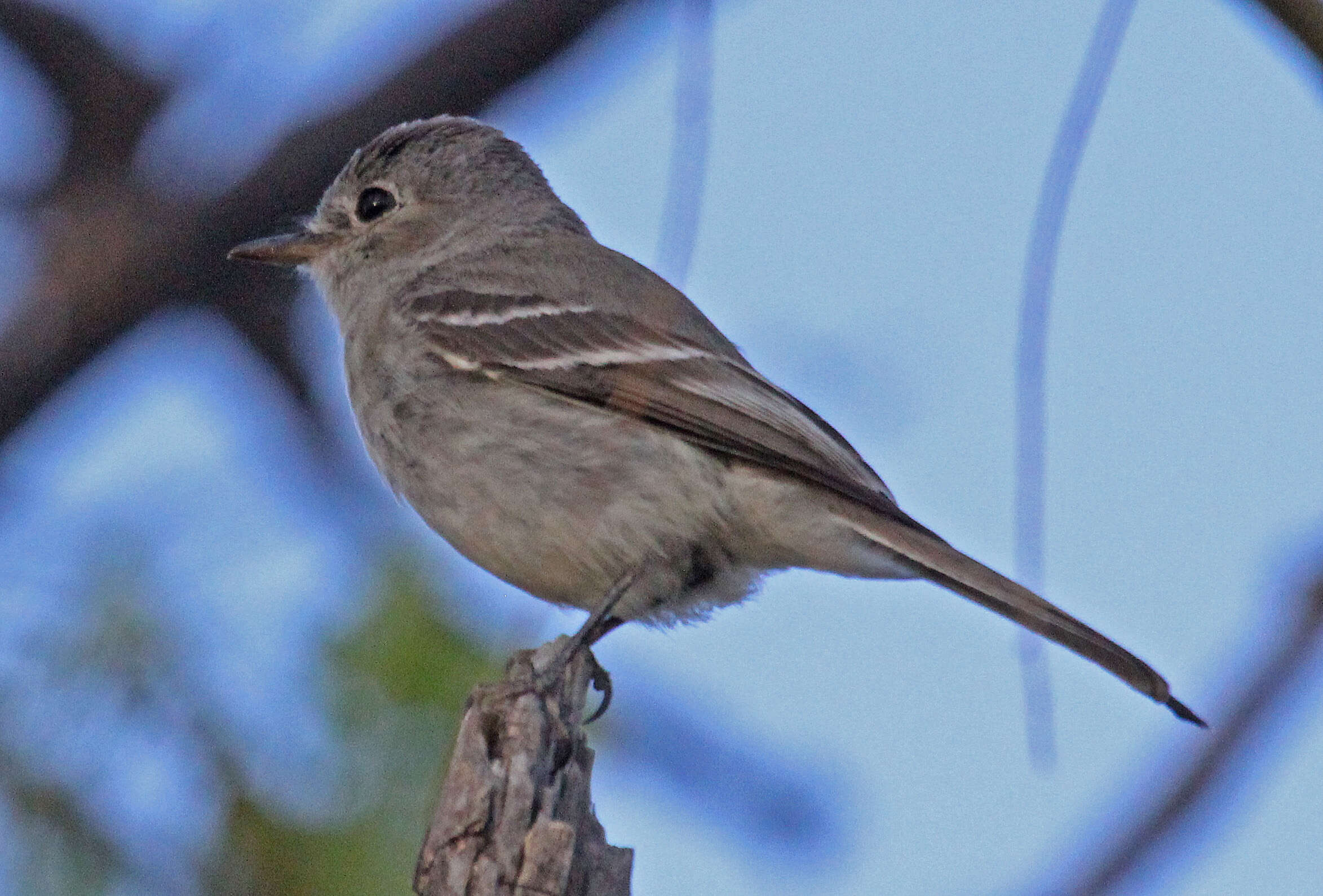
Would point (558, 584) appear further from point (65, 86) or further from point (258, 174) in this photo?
point (65, 86)

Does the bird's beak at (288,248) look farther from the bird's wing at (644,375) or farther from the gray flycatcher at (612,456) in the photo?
the bird's wing at (644,375)

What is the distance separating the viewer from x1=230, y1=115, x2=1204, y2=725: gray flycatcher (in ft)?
22.0

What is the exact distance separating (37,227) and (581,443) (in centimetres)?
297

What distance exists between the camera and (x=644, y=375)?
7.02 m

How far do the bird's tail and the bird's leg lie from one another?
0.88 m

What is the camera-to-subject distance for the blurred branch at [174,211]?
7918mm

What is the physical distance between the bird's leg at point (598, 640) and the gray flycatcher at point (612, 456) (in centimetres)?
2

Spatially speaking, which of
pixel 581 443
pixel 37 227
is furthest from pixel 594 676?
pixel 37 227

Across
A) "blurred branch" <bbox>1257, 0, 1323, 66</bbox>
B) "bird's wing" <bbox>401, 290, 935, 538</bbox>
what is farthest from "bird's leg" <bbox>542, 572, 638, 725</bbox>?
"blurred branch" <bbox>1257, 0, 1323, 66</bbox>

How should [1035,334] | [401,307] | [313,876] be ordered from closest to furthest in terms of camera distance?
1. [1035,334]
2. [313,876]
3. [401,307]

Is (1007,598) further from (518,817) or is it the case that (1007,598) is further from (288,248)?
(288,248)

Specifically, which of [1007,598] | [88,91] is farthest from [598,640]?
[88,91]

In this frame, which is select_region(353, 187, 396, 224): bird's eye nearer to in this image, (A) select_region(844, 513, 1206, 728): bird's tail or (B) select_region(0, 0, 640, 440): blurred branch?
(B) select_region(0, 0, 640, 440): blurred branch

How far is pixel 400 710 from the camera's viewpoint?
19.8 ft
